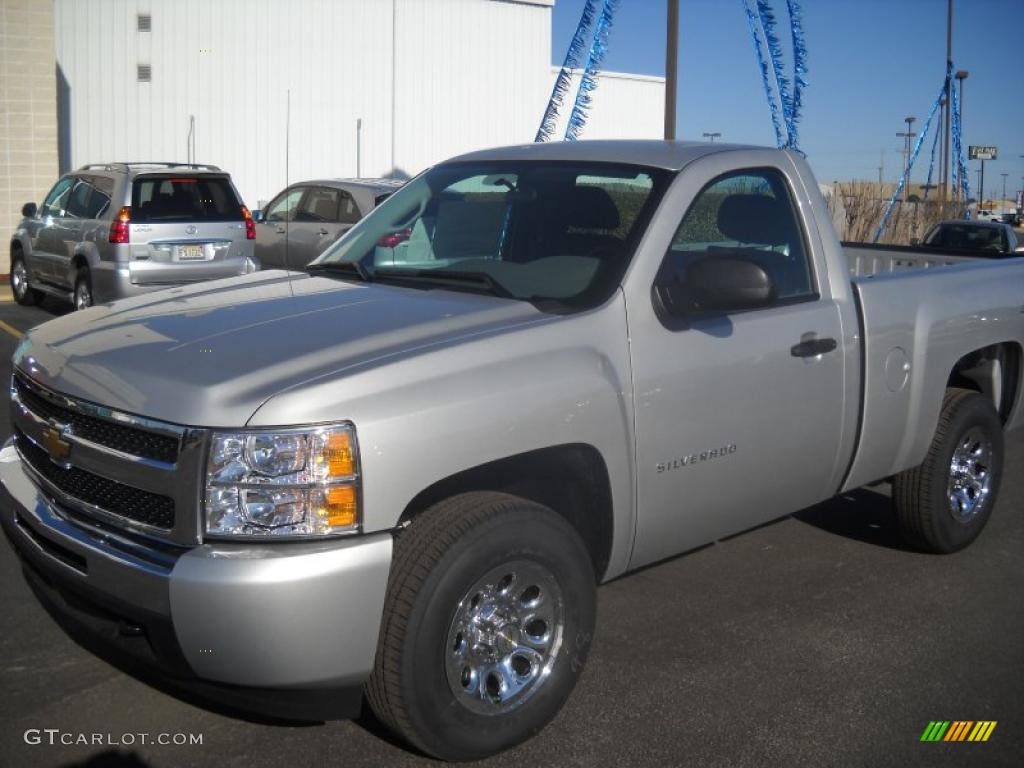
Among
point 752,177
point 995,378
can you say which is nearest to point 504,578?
point 752,177

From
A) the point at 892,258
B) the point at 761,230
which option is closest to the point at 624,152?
the point at 761,230

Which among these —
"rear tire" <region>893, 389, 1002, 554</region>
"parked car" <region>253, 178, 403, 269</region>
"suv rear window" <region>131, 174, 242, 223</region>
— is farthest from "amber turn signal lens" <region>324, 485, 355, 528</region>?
"parked car" <region>253, 178, 403, 269</region>

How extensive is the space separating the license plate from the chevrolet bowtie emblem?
9210 mm

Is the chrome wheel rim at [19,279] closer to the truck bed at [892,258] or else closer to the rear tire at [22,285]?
the rear tire at [22,285]

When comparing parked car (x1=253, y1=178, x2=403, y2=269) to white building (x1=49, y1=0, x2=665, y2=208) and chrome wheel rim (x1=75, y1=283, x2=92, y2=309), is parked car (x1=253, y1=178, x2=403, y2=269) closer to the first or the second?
chrome wheel rim (x1=75, y1=283, x2=92, y2=309)

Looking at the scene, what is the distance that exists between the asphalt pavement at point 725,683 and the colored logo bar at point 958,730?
34mm

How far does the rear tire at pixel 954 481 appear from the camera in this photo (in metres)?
5.35

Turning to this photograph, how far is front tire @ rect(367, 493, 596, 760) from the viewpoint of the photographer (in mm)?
3172

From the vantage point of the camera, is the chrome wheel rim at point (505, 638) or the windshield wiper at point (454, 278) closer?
the chrome wheel rim at point (505, 638)

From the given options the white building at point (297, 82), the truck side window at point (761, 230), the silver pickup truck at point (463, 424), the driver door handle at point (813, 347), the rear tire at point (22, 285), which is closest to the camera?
the silver pickup truck at point (463, 424)

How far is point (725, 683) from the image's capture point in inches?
163

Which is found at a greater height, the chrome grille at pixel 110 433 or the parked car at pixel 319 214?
the parked car at pixel 319 214

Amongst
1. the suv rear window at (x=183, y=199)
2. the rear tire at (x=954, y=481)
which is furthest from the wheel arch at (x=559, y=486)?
the suv rear window at (x=183, y=199)

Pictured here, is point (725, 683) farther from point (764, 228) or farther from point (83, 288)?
point (83, 288)
